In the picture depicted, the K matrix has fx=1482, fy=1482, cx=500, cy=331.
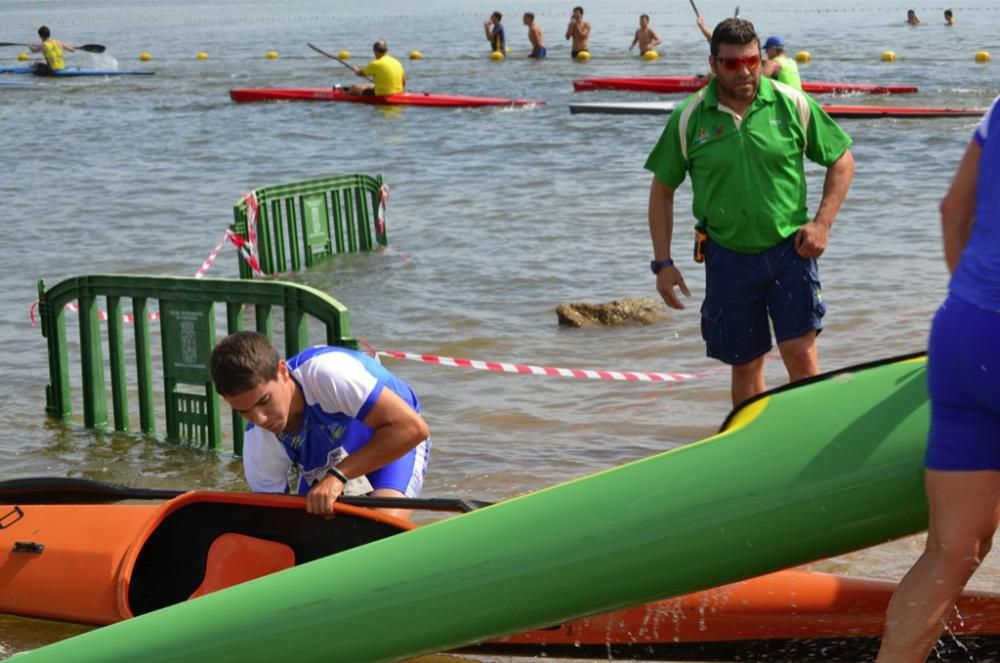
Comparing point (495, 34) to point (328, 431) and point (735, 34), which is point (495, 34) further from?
point (328, 431)

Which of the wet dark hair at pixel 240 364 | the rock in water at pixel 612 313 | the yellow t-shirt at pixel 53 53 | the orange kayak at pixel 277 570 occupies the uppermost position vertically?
the yellow t-shirt at pixel 53 53

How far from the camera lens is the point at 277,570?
16.8 ft

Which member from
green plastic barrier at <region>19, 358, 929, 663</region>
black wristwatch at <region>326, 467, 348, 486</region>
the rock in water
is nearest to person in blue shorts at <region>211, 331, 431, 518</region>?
black wristwatch at <region>326, 467, 348, 486</region>

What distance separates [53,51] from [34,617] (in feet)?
98.0

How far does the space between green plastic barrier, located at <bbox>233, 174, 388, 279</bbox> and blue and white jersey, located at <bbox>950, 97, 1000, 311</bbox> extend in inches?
344

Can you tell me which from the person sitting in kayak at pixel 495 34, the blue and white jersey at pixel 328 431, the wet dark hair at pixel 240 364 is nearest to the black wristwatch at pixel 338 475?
the blue and white jersey at pixel 328 431

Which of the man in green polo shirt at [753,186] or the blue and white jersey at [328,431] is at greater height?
the man in green polo shirt at [753,186]

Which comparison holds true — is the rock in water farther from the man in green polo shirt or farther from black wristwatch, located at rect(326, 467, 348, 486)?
black wristwatch, located at rect(326, 467, 348, 486)

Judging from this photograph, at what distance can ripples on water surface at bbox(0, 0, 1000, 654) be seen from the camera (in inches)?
318

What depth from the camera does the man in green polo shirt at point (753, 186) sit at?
5.79 metres

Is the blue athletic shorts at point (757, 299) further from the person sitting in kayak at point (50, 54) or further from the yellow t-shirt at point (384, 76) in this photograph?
the person sitting in kayak at point (50, 54)

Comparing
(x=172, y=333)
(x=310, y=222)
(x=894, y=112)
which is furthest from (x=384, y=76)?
(x=172, y=333)

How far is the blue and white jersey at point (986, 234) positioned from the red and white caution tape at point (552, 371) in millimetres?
6179

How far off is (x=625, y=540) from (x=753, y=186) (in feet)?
10.4
